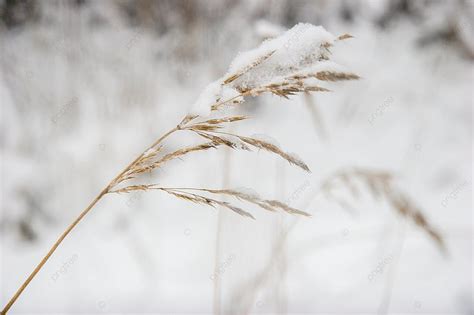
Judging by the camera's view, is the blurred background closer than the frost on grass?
No

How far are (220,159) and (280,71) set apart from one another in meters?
2.32

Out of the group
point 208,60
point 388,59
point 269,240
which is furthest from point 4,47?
point 388,59

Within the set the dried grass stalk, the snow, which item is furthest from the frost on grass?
the dried grass stalk

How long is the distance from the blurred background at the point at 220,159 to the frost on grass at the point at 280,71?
96 centimetres

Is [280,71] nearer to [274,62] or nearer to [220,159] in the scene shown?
[274,62]

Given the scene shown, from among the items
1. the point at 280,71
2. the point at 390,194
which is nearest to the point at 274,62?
the point at 280,71

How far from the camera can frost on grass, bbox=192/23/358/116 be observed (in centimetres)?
50

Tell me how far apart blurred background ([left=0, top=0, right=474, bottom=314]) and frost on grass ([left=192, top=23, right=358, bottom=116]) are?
962 millimetres

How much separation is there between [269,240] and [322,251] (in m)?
0.58

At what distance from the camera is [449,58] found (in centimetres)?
327

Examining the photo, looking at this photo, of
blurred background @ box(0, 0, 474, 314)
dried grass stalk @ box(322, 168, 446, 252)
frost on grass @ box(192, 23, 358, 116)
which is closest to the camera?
frost on grass @ box(192, 23, 358, 116)

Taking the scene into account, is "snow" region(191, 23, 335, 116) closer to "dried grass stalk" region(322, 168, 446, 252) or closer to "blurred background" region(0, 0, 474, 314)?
"dried grass stalk" region(322, 168, 446, 252)

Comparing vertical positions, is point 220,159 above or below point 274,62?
above

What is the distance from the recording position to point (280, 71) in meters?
0.51
